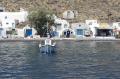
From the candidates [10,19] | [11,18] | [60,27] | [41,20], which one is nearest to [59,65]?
[41,20]

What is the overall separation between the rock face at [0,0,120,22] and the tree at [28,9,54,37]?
26260mm

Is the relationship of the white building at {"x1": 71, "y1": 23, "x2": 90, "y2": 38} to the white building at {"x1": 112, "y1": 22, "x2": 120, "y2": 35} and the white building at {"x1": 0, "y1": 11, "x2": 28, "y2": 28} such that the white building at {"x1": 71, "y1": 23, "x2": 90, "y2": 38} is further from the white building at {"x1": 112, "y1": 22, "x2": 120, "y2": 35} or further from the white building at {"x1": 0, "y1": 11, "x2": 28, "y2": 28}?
the white building at {"x1": 0, "y1": 11, "x2": 28, "y2": 28}

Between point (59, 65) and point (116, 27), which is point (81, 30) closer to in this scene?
point (116, 27)

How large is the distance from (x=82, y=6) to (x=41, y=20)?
40.3 meters

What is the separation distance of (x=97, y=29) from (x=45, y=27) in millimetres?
16819

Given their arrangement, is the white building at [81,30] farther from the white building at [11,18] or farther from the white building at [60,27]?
the white building at [11,18]

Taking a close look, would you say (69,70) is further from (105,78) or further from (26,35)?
(26,35)

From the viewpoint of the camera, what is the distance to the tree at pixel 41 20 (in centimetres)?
13525

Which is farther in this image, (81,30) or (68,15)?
(68,15)

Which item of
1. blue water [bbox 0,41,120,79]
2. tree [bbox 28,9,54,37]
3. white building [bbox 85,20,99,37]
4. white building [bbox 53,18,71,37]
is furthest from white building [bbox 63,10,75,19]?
blue water [bbox 0,41,120,79]

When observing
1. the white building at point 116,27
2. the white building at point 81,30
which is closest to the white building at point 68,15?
the white building at point 116,27

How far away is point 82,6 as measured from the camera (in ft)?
571

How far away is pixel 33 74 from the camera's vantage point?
57.4 meters

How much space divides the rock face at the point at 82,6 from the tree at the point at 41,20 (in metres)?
26.3
